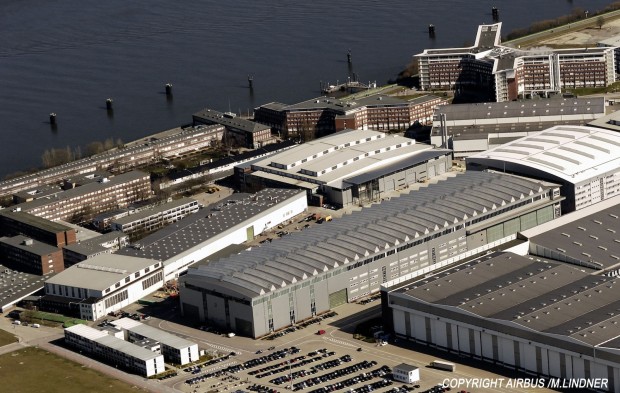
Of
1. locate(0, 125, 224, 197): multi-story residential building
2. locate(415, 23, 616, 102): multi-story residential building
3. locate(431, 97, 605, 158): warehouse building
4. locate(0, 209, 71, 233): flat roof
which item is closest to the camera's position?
locate(0, 209, 71, 233): flat roof

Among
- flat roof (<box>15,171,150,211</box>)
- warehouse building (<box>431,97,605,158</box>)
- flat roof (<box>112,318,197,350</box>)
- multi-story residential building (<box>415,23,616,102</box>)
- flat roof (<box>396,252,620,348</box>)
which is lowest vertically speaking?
flat roof (<box>112,318,197,350</box>)

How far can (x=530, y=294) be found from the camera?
42.0m

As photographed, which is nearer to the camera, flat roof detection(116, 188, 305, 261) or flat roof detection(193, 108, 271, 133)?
flat roof detection(116, 188, 305, 261)

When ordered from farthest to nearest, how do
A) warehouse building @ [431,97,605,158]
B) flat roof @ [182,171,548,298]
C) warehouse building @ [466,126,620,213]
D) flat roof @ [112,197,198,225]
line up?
warehouse building @ [431,97,605,158] → flat roof @ [112,197,198,225] → warehouse building @ [466,126,620,213] → flat roof @ [182,171,548,298]

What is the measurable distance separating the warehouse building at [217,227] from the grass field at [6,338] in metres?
5.33

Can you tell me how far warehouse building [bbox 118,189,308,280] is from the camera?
160ft

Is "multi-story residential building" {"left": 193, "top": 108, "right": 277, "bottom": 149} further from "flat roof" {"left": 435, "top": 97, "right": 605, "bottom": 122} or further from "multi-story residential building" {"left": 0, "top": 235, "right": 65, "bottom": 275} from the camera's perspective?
"multi-story residential building" {"left": 0, "top": 235, "right": 65, "bottom": 275}

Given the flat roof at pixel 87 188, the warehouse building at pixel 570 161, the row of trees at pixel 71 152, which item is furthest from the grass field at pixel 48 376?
the row of trees at pixel 71 152

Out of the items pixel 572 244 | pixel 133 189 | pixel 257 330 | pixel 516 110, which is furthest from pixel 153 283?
pixel 516 110

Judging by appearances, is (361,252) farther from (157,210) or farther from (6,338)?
(6,338)

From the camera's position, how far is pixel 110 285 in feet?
153

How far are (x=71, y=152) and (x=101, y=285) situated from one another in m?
19.1

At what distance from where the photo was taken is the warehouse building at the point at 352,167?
55.1 metres

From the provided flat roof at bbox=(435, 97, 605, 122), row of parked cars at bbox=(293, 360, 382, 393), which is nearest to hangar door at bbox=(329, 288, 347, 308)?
row of parked cars at bbox=(293, 360, 382, 393)
